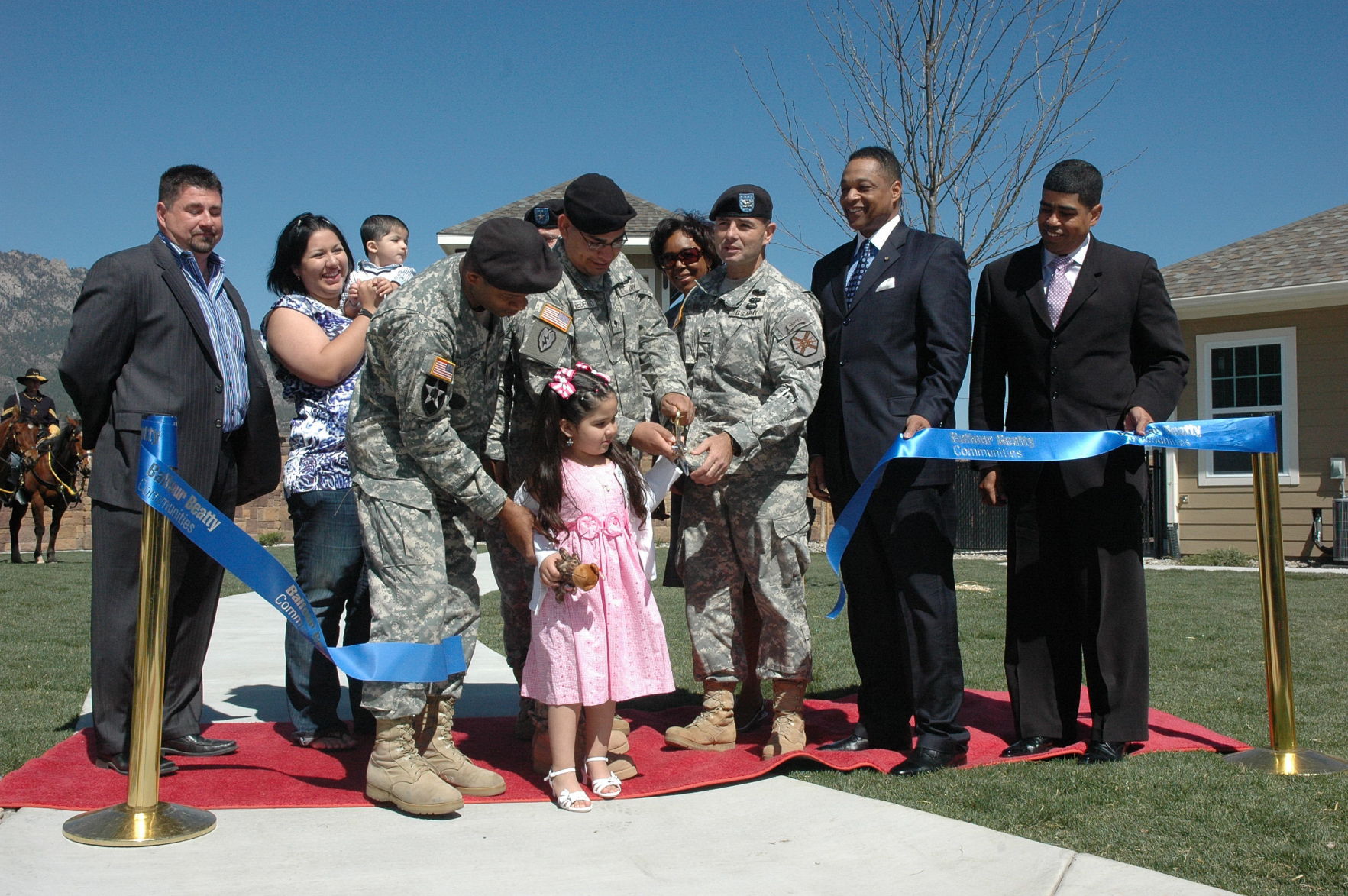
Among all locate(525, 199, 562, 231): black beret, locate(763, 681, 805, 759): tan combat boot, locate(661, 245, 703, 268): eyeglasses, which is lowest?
locate(763, 681, 805, 759): tan combat boot

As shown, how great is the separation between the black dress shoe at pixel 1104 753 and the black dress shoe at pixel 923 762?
515mm

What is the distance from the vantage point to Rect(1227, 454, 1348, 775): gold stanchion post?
157 inches

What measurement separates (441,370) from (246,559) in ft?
2.67

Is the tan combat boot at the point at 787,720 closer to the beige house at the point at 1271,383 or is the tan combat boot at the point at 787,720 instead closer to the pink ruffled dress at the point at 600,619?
the pink ruffled dress at the point at 600,619

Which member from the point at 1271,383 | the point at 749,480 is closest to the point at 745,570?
the point at 749,480

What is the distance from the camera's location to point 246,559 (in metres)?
3.33

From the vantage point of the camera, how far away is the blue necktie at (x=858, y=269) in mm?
4332

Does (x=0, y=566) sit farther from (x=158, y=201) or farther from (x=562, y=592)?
(x=562, y=592)

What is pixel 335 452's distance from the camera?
436 cm

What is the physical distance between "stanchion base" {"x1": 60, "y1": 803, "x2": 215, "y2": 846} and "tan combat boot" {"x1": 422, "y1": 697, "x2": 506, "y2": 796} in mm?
739

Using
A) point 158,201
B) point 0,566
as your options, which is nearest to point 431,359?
point 158,201

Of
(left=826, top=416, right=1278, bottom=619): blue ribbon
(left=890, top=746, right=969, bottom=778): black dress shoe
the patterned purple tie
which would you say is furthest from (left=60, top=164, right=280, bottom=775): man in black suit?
the patterned purple tie

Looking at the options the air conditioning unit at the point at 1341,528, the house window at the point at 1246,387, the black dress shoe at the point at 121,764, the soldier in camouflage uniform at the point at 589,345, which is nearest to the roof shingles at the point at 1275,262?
the house window at the point at 1246,387

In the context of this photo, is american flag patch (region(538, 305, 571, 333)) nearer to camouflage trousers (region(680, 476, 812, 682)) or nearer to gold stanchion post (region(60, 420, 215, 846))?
camouflage trousers (region(680, 476, 812, 682))
